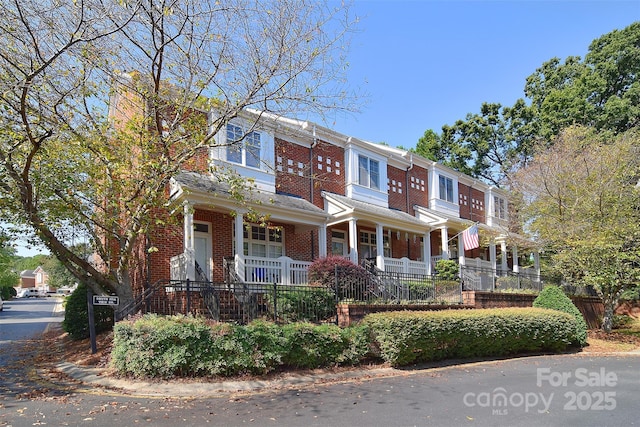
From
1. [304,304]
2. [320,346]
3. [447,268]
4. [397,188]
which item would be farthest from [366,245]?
[320,346]

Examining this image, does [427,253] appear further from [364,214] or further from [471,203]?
[471,203]

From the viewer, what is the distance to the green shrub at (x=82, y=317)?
1287 centimetres

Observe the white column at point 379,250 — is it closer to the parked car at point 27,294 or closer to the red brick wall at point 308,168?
the red brick wall at point 308,168

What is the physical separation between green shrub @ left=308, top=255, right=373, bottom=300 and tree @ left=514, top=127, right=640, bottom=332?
8.89 meters

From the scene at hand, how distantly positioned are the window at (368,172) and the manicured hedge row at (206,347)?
11255 millimetres

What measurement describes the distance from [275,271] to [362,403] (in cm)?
743

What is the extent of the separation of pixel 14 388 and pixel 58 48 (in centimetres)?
643

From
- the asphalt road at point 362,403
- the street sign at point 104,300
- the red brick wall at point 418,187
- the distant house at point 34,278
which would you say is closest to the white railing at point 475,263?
the red brick wall at point 418,187

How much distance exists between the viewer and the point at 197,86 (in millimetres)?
10586

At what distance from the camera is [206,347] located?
8641 mm

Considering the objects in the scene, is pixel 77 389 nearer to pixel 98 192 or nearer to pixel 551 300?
pixel 98 192

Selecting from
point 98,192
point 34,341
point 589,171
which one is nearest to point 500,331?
point 589,171

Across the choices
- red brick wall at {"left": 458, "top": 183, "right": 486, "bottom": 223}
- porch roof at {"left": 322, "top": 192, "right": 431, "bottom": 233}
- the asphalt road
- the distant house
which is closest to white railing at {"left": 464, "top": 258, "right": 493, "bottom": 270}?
red brick wall at {"left": 458, "top": 183, "right": 486, "bottom": 223}

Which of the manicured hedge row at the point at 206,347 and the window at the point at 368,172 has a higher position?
the window at the point at 368,172
